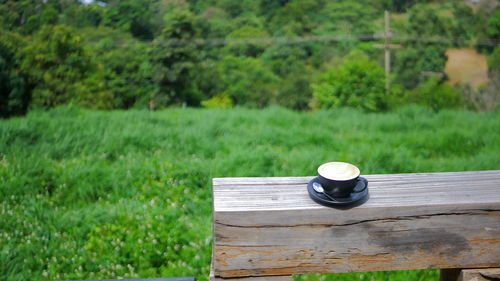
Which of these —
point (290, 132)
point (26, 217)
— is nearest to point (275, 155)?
point (290, 132)

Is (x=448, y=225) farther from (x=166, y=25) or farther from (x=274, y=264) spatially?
(x=166, y=25)

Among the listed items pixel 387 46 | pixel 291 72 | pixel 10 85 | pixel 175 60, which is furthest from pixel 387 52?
pixel 10 85

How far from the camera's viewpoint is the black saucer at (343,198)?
3.76 ft

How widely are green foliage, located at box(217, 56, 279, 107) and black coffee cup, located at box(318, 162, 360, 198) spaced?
9537mm

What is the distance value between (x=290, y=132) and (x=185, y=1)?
5.96 m

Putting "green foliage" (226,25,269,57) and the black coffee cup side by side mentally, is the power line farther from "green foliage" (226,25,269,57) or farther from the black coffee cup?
→ the black coffee cup

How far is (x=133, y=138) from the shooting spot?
4727 mm

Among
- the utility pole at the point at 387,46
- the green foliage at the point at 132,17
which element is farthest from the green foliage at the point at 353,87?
the green foliage at the point at 132,17

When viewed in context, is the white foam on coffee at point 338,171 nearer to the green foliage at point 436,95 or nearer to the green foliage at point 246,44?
the green foliage at point 436,95

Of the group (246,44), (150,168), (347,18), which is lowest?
(246,44)

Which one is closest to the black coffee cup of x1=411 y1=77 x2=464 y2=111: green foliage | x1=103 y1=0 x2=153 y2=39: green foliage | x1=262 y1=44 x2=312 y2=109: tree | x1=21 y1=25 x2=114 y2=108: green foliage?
x1=21 y1=25 x2=114 y2=108: green foliage

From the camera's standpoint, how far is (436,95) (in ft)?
33.2

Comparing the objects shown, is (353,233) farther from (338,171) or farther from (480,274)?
(480,274)

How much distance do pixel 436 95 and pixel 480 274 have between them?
969cm
